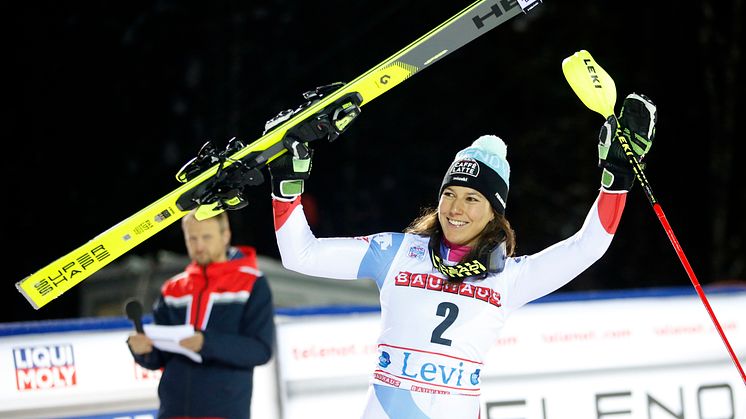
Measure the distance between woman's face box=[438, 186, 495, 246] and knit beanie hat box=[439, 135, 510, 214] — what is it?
0.02 m

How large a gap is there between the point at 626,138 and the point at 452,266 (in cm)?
74

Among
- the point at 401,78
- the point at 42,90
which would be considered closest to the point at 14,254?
the point at 42,90

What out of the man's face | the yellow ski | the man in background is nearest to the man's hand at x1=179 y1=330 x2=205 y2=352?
the man in background

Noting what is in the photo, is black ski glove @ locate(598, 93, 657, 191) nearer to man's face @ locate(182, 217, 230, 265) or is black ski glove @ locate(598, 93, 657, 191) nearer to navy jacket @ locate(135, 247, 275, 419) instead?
navy jacket @ locate(135, 247, 275, 419)

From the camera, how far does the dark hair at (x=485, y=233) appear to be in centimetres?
388

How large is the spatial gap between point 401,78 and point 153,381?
2.25 meters

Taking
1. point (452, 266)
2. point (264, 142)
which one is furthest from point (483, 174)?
point (264, 142)

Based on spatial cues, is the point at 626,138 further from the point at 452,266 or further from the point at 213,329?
the point at 213,329

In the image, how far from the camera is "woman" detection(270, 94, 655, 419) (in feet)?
12.5

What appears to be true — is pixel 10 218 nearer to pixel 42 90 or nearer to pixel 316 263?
pixel 42 90

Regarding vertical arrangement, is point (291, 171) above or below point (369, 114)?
below

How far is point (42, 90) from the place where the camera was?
1294cm

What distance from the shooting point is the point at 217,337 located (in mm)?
4656

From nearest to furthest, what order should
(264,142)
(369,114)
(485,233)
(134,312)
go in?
(485,233), (264,142), (134,312), (369,114)
